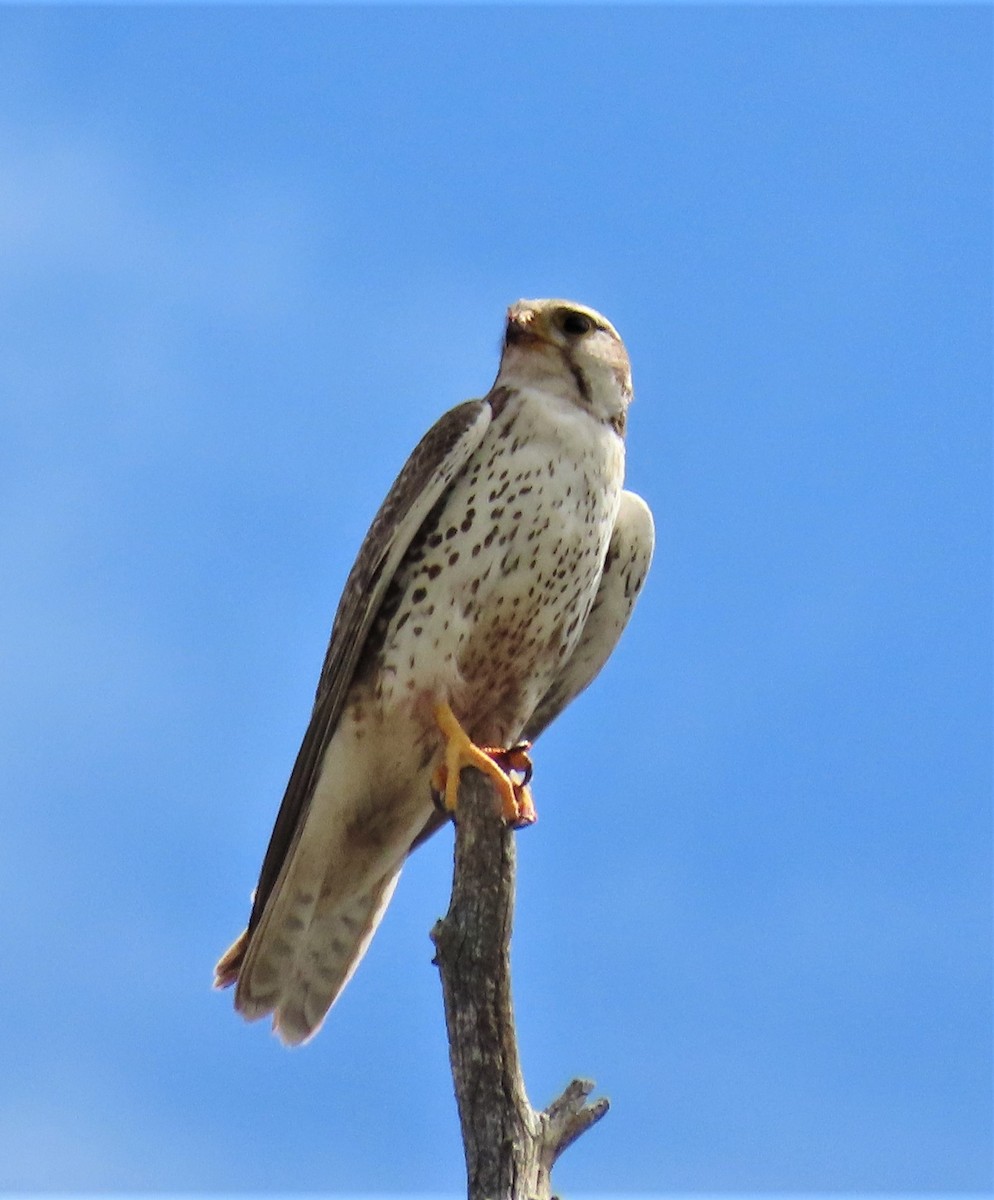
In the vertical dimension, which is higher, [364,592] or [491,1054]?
Result: [364,592]

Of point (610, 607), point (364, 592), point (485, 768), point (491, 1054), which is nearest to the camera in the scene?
point (491, 1054)

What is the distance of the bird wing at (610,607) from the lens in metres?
5.59

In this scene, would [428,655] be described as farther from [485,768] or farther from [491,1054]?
[491,1054]

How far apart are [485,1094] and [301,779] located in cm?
136

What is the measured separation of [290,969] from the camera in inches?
207

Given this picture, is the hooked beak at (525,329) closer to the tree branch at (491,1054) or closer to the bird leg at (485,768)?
the bird leg at (485,768)

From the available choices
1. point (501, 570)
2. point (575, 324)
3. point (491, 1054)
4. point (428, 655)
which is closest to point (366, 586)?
point (428, 655)

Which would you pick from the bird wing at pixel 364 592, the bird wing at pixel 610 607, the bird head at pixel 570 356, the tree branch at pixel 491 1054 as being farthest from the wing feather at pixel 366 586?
the tree branch at pixel 491 1054

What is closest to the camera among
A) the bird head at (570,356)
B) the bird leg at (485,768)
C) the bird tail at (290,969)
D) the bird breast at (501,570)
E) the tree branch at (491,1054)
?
the tree branch at (491,1054)

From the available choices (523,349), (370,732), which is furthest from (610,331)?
(370,732)

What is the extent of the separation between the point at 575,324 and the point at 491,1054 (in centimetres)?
236

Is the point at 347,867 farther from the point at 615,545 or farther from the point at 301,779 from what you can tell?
the point at 615,545

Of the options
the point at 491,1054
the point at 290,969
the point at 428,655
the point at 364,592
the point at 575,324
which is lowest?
the point at 491,1054

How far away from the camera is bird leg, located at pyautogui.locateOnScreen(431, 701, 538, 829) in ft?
15.5
